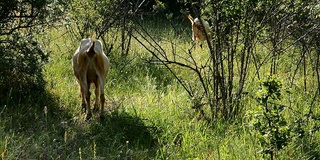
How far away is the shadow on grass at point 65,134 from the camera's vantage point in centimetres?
555

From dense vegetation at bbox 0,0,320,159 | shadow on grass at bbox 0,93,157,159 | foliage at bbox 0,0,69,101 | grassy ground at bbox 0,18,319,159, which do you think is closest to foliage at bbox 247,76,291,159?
dense vegetation at bbox 0,0,320,159

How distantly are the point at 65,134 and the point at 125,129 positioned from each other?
1.19 meters

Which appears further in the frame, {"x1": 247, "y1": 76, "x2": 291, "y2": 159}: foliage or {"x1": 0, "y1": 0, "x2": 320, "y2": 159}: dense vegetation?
{"x1": 0, "y1": 0, "x2": 320, "y2": 159}: dense vegetation

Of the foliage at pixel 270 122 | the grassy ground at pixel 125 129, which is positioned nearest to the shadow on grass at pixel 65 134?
the grassy ground at pixel 125 129

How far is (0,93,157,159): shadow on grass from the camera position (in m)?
5.55

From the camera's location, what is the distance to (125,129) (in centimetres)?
661

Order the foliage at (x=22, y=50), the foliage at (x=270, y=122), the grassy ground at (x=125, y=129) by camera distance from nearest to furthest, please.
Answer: the foliage at (x=270, y=122), the grassy ground at (x=125, y=129), the foliage at (x=22, y=50)

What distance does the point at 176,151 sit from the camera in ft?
19.4

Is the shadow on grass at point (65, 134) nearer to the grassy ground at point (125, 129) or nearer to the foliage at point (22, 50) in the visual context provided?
Result: the grassy ground at point (125, 129)

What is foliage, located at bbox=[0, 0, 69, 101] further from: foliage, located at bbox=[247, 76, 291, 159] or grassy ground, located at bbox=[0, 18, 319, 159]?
foliage, located at bbox=[247, 76, 291, 159]

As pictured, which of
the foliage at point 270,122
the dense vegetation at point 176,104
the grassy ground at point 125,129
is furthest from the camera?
the grassy ground at point 125,129

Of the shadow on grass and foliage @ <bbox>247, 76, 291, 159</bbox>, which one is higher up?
foliage @ <bbox>247, 76, 291, 159</bbox>

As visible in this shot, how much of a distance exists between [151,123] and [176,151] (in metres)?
0.88

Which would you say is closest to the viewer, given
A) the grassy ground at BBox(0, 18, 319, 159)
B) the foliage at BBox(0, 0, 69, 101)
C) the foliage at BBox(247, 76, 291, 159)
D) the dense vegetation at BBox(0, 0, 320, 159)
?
the foliage at BBox(247, 76, 291, 159)
